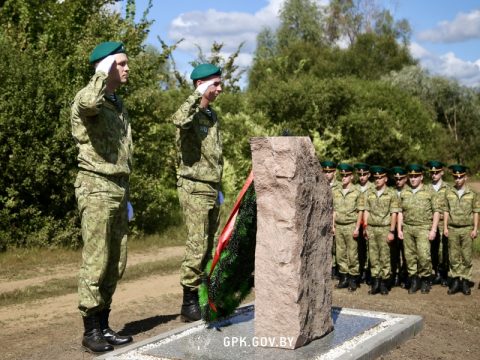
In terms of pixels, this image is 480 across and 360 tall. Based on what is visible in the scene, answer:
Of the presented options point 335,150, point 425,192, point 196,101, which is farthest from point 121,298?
point 335,150

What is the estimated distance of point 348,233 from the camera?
8.44m

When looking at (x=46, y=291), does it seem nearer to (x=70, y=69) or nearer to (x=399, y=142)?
(x=70, y=69)

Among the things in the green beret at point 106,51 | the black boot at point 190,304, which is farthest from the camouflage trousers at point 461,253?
the green beret at point 106,51

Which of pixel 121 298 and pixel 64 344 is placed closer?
pixel 64 344

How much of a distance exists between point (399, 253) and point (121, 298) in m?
3.71

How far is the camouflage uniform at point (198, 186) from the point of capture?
6035mm

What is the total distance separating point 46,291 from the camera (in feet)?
27.7

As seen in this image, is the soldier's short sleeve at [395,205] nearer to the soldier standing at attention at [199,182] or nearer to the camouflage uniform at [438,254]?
the camouflage uniform at [438,254]

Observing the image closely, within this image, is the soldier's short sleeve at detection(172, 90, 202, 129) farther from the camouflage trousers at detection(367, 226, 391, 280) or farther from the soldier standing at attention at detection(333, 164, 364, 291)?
the camouflage trousers at detection(367, 226, 391, 280)

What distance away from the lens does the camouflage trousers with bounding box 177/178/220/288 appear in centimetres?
603

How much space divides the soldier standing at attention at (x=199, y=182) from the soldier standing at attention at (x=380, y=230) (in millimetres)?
2812

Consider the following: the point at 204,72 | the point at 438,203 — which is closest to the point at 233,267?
the point at 204,72

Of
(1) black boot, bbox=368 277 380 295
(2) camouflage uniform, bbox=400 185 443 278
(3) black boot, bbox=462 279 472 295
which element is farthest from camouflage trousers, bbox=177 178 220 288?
(3) black boot, bbox=462 279 472 295

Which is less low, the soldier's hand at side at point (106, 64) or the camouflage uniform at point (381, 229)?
the soldier's hand at side at point (106, 64)
